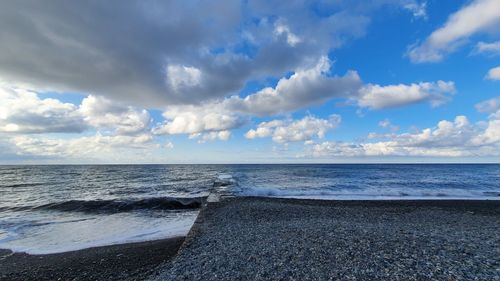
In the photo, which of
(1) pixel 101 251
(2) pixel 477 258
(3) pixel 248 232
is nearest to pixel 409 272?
(2) pixel 477 258

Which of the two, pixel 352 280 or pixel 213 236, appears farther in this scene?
pixel 213 236

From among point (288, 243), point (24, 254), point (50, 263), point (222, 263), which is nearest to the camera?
point (222, 263)

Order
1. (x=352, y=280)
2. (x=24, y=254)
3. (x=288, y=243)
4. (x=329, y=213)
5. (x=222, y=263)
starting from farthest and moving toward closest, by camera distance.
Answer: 1. (x=329, y=213)
2. (x=24, y=254)
3. (x=288, y=243)
4. (x=222, y=263)
5. (x=352, y=280)

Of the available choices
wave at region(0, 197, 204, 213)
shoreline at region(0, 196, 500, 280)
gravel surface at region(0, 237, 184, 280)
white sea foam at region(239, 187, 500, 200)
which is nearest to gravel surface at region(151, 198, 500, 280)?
shoreline at region(0, 196, 500, 280)

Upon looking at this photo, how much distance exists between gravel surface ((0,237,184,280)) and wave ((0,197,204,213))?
8907 millimetres

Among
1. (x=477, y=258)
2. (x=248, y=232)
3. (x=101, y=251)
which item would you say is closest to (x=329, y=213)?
(x=248, y=232)

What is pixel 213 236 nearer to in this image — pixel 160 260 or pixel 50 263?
pixel 160 260

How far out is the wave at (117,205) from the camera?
A: 1902 centimetres

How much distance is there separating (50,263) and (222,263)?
246 inches

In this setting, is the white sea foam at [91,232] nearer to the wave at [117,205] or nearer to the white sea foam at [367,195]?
the wave at [117,205]

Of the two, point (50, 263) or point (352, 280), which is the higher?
point (352, 280)

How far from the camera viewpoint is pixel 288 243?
7.58 m

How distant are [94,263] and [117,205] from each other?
12748 millimetres

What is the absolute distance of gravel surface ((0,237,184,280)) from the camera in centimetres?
726
